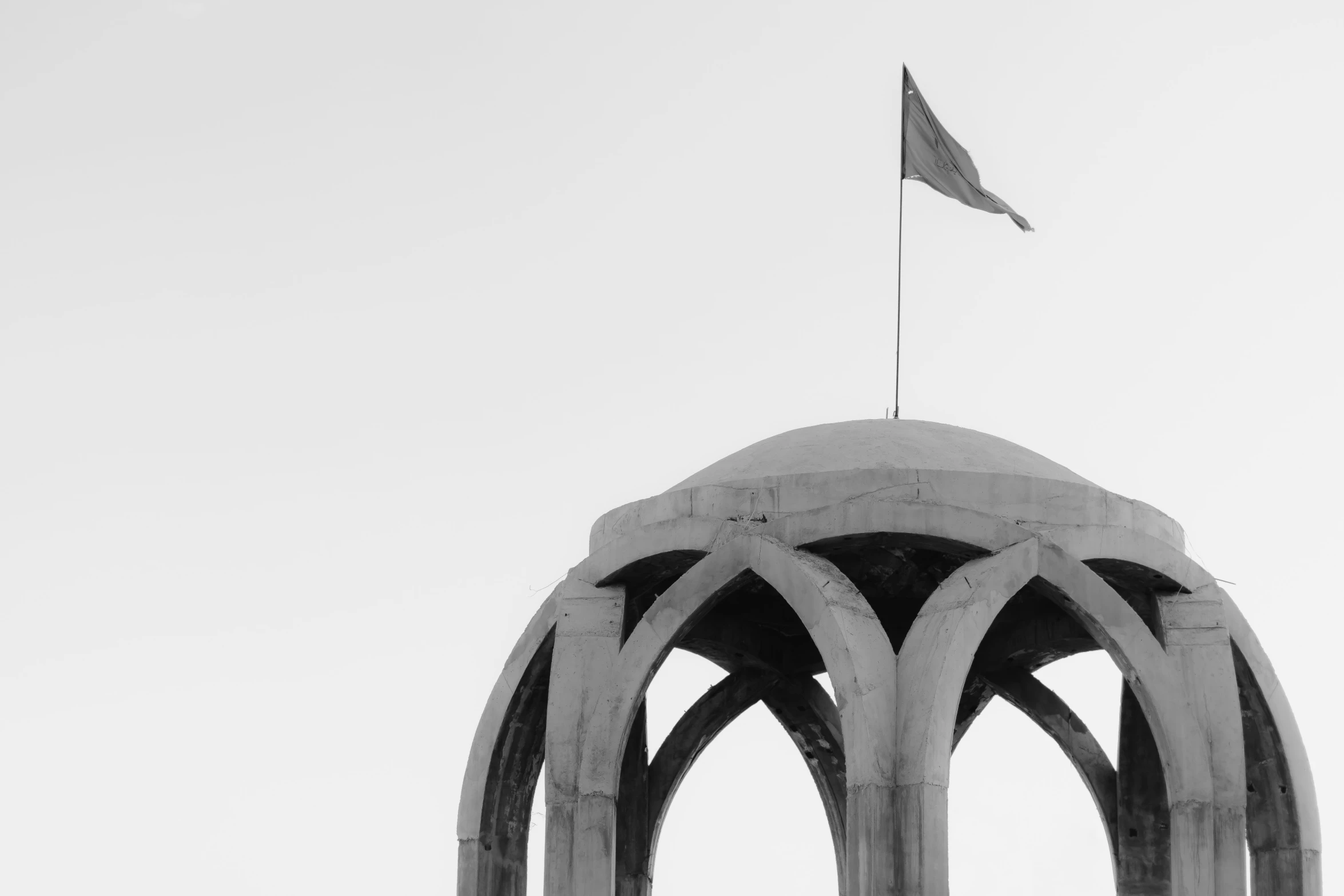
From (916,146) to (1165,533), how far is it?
20.2 ft

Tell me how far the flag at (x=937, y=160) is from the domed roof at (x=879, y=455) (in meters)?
3.65

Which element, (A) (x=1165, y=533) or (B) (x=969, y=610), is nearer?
(B) (x=969, y=610)

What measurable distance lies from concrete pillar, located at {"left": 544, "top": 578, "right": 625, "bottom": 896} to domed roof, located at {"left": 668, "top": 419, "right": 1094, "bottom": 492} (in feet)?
5.14

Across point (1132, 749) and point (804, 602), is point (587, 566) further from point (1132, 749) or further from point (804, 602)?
point (1132, 749)

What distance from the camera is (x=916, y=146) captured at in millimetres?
30359

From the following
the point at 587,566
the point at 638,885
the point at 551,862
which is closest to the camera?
the point at 551,862

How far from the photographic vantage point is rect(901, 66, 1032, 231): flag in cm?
3030

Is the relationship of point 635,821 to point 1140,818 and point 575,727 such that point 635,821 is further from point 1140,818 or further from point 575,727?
point 1140,818

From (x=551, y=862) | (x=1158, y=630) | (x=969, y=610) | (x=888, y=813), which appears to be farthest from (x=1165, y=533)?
(x=551, y=862)

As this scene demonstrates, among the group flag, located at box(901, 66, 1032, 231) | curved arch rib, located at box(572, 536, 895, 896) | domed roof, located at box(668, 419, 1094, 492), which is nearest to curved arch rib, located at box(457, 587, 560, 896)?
curved arch rib, located at box(572, 536, 895, 896)

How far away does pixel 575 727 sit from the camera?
25734 mm

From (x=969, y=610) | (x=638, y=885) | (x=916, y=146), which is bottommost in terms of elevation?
(x=638, y=885)

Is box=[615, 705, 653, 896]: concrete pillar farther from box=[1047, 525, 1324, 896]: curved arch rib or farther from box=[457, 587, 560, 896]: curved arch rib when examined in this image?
box=[1047, 525, 1324, 896]: curved arch rib

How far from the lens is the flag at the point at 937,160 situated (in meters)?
30.3
